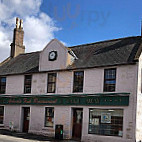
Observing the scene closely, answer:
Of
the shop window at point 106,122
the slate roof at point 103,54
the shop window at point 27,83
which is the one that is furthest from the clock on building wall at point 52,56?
the shop window at point 106,122

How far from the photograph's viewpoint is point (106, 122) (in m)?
17.4

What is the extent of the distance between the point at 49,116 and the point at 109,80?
19.3ft

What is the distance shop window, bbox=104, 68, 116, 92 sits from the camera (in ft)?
57.8

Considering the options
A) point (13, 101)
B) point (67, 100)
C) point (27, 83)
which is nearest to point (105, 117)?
point (67, 100)

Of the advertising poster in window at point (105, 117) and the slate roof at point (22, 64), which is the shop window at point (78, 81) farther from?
the slate roof at point (22, 64)

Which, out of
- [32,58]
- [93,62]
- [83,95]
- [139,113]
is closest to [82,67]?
[93,62]

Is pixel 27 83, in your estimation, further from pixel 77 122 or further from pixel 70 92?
pixel 77 122

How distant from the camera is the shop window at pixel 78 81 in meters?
19.2

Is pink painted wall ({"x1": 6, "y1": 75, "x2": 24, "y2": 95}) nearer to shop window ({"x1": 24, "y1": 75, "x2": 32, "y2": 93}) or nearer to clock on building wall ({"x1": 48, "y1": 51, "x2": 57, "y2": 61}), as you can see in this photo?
shop window ({"x1": 24, "y1": 75, "x2": 32, "y2": 93})

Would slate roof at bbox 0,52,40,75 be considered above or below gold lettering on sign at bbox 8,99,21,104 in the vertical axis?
above

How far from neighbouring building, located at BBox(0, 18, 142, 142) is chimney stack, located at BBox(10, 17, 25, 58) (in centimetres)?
312

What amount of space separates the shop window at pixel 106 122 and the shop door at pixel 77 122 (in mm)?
994

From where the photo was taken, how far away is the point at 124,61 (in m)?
17.2

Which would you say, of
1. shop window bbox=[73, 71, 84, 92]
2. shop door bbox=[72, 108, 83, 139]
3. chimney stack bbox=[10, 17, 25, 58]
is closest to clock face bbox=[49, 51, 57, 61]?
shop window bbox=[73, 71, 84, 92]
